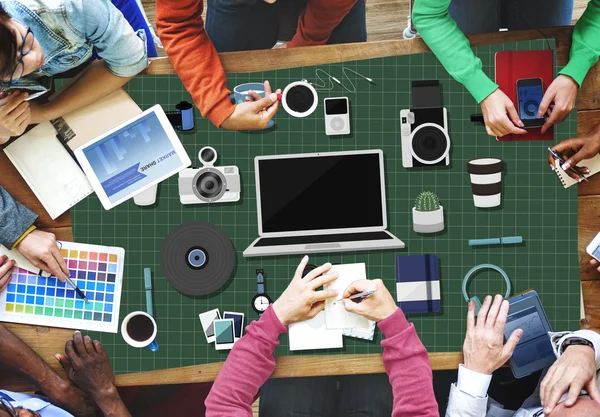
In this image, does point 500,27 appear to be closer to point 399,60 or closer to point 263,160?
point 399,60

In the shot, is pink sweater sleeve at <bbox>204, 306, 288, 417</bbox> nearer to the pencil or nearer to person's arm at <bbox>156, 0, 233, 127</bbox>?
the pencil

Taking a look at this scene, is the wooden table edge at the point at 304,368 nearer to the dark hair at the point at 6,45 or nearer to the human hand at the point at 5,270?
the human hand at the point at 5,270

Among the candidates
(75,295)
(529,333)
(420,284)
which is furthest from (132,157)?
(529,333)

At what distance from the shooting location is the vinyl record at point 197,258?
5.07ft

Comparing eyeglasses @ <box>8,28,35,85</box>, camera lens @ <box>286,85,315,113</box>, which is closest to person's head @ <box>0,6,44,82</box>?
eyeglasses @ <box>8,28,35,85</box>

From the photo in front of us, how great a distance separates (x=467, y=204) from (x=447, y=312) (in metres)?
0.31

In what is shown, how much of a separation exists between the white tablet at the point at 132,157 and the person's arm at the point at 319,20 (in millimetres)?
497

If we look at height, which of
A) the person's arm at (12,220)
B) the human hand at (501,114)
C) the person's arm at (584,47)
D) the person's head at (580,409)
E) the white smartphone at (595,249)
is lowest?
the person's head at (580,409)

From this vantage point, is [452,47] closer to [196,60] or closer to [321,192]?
[321,192]

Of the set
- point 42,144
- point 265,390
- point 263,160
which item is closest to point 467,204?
point 263,160

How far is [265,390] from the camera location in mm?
1688

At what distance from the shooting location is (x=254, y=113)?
59.9 inches

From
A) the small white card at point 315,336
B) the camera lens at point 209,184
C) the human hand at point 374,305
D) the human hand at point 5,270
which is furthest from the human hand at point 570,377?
the human hand at point 5,270

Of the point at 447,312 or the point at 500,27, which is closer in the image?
the point at 447,312
